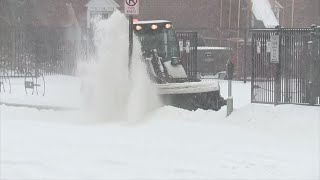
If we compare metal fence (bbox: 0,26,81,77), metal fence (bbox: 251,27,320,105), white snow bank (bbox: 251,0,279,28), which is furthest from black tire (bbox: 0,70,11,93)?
white snow bank (bbox: 251,0,279,28)

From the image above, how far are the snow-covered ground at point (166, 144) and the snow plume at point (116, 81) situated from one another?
33cm

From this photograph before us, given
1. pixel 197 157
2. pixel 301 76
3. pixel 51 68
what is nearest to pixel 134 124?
pixel 197 157

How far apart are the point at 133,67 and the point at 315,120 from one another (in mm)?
3902

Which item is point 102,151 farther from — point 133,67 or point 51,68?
point 51,68

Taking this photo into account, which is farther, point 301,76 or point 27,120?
point 301,76

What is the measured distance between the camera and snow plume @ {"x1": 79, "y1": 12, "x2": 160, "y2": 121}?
12.0 meters

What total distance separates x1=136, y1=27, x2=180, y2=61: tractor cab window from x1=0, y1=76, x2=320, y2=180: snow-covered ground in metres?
2.78

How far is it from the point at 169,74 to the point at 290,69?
9.67 feet

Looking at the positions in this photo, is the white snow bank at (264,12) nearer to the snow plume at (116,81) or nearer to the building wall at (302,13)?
the building wall at (302,13)

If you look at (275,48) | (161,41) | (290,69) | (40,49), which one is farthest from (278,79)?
(40,49)

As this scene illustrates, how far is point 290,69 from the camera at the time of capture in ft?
42.7

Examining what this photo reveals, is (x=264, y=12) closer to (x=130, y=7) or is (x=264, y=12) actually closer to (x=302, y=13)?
(x=302, y=13)

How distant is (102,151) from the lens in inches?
337

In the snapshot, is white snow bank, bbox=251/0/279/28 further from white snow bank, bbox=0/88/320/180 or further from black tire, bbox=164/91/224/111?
white snow bank, bbox=0/88/320/180
